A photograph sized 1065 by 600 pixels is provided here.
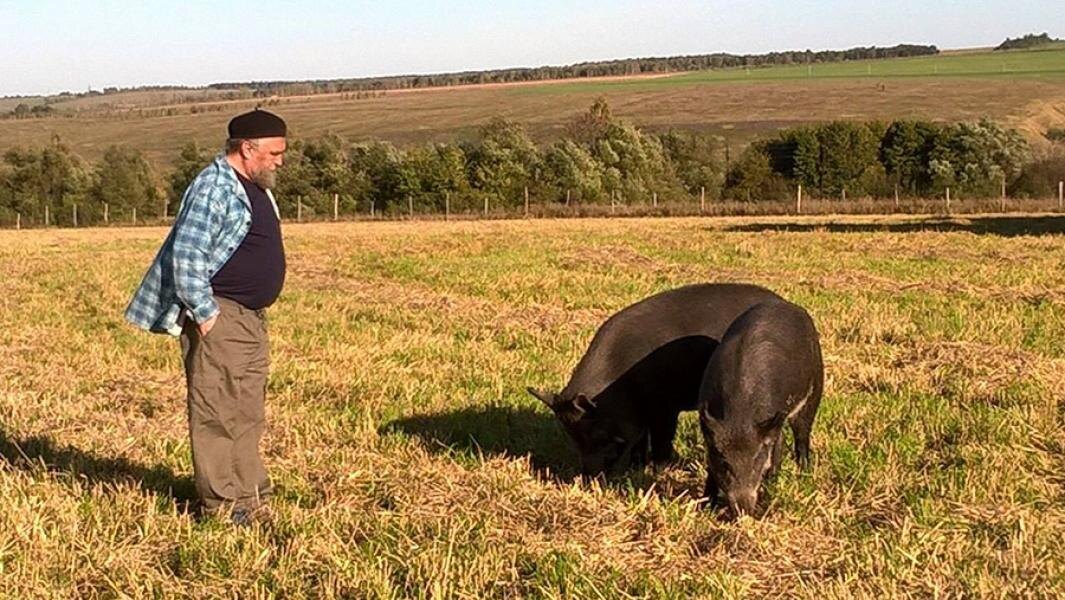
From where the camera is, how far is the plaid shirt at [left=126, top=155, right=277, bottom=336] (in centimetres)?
640

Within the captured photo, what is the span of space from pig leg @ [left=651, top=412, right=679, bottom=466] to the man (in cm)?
303

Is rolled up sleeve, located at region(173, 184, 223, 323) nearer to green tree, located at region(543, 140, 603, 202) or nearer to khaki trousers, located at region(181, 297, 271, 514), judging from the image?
khaki trousers, located at region(181, 297, 271, 514)

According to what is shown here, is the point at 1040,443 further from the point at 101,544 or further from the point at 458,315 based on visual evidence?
the point at 458,315

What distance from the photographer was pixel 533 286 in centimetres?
1906

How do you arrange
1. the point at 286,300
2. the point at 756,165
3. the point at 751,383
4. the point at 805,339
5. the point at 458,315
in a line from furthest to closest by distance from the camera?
the point at 756,165 < the point at 286,300 < the point at 458,315 < the point at 805,339 < the point at 751,383

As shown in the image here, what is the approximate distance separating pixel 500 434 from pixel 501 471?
4.65 feet

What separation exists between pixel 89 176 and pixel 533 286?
5612 centimetres

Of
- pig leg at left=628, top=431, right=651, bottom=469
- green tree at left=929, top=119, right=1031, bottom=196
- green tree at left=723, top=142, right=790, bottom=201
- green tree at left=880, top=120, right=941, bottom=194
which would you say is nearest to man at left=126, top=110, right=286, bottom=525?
pig leg at left=628, top=431, right=651, bottom=469

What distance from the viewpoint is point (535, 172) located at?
214 feet

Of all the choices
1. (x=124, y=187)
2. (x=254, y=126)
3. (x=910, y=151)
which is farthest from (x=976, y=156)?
(x=254, y=126)

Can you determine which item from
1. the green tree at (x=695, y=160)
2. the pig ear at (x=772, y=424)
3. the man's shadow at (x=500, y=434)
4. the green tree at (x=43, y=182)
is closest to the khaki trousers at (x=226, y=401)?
the man's shadow at (x=500, y=434)

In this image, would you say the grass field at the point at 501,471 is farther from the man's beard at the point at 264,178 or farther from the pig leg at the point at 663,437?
the man's beard at the point at 264,178

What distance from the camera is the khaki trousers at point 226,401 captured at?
21.8ft

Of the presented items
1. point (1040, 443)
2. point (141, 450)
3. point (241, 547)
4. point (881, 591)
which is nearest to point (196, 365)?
point (241, 547)
